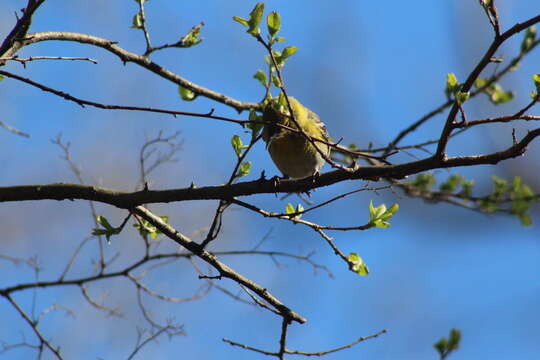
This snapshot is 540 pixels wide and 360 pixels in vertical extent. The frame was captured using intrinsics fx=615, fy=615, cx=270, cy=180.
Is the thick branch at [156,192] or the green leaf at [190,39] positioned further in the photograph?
the green leaf at [190,39]

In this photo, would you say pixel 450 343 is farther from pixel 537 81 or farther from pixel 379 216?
pixel 537 81

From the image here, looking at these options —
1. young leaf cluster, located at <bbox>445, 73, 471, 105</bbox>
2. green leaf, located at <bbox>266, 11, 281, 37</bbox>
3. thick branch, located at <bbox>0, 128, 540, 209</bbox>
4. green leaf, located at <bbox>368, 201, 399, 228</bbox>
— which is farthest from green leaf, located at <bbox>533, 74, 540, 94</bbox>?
green leaf, located at <bbox>266, 11, 281, 37</bbox>

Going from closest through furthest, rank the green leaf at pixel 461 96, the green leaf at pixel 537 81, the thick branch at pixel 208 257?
the green leaf at pixel 461 96, the green leaf at pixel 537 81, the thick branch at pixel 208 257

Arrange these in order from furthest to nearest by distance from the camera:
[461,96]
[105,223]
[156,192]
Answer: [105,223] → [156,192] → [461,96]

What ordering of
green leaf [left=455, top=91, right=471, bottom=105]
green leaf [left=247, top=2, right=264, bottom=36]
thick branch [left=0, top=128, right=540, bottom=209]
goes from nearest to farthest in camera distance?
1. green leaf [left=455, top=91, right=471, bottom=105]
2. green leaf [left=247, top=2, right=264, bottom=36]
3. thick branch [left=0, top=128, right=540, bottom=209]

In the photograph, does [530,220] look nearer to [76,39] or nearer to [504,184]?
[504,184]

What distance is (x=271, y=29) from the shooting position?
278cm

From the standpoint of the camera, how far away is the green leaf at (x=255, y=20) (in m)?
2.71

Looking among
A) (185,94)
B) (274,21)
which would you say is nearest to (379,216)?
(274,21)

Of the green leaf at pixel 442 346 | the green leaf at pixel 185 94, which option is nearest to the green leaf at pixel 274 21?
the green leaf at pixel 185 94

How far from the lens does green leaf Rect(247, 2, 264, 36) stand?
2.71 metres

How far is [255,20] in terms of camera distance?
2717 mm

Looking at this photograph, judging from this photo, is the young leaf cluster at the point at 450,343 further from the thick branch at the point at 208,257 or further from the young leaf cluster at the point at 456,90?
the young leaf cluster at the point at 456,90

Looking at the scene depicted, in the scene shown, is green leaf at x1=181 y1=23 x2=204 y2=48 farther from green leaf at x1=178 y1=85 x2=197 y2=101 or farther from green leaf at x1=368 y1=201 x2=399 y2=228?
green leaf at x1=368 y1=201 x2=399 y2=228
